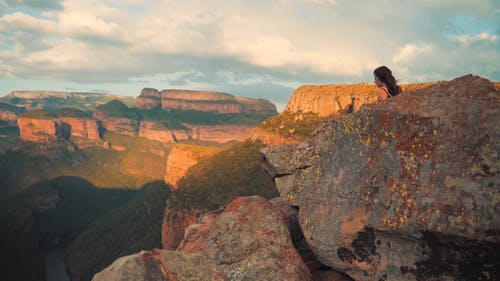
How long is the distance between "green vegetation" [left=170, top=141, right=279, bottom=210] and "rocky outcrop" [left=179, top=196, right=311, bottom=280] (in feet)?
206

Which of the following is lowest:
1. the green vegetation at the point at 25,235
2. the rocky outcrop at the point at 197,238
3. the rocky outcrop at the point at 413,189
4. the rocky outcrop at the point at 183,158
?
the green vegetation at the point at 25,235

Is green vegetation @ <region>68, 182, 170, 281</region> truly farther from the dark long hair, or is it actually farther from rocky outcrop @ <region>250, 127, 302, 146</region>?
the dark long hair

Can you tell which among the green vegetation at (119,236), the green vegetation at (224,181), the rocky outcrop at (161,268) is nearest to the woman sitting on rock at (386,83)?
the rocky outcrop at (161,268)

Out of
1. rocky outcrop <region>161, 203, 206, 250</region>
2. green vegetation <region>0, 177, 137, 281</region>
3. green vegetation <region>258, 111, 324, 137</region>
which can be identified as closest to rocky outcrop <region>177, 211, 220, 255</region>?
rocky outcrop <region>161, 203, 206, 250</region>

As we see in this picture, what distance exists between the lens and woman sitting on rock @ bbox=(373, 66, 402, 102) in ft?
40.5

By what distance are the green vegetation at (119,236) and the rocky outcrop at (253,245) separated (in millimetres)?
99699

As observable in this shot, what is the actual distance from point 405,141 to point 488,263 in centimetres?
341

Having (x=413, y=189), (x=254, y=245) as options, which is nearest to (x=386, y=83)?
(x=413, y=189)

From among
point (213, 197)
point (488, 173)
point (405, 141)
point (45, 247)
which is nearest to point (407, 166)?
point (405, 141)

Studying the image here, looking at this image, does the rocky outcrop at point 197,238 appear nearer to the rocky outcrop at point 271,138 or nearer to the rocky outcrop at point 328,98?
the rocky outcrop at point 328,98

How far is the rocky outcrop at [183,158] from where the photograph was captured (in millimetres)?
141500

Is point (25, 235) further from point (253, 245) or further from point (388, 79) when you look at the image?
point (388, 79)

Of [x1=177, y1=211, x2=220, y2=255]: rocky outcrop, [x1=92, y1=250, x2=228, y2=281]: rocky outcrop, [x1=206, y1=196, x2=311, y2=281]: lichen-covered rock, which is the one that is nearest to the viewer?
[x1=92, y1=250, x2=228, y2=281]: rocky outcrop

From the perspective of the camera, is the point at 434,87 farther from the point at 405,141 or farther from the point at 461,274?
the point at 461,274
